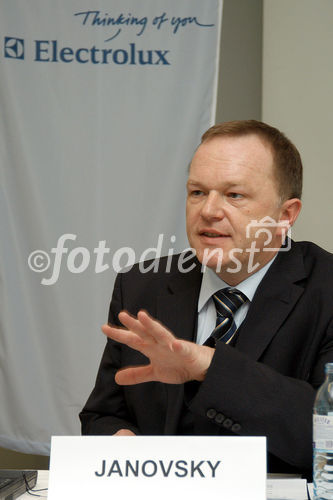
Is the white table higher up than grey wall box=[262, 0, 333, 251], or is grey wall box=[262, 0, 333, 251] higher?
grey wall box=[262, 0, 333, 251]

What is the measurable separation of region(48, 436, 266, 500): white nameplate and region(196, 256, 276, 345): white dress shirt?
2.76 ft

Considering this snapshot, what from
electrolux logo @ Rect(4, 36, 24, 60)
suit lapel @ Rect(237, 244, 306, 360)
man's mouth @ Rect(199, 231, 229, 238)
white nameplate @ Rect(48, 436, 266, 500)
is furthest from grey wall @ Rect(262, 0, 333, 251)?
white nameplate @ Rect(48, 436, 266, 500)

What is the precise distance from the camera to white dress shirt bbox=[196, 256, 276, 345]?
1.94 meters

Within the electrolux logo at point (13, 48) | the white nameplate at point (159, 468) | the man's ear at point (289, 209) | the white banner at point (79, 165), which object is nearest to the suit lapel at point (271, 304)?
the man's ear at point (289, 209)

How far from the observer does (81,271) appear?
11.2 feet

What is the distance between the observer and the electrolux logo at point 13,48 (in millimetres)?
3451

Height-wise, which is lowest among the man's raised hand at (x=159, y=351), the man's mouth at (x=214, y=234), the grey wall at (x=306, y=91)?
the man's raised hand at (x=159, y=351)

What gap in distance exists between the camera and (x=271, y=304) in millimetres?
1904

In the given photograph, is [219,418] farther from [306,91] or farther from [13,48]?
[13,48]

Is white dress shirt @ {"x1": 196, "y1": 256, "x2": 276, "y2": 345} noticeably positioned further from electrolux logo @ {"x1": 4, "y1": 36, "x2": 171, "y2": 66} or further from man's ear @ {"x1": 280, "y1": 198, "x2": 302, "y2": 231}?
electrolux logo @ {"x1": 4, "y1": 36, "x2": 171, "y2": 66}

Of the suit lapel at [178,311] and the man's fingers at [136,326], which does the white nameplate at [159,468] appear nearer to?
the man's fingers at [136,326]

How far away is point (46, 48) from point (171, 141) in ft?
2.66

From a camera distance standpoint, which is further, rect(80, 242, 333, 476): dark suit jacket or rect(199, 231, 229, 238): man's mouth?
rect(199, 231, 229, 238): man's mouth

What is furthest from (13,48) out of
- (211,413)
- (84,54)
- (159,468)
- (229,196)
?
(159,468)
